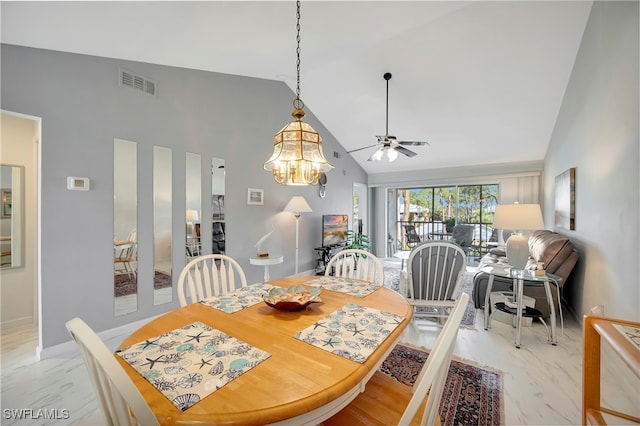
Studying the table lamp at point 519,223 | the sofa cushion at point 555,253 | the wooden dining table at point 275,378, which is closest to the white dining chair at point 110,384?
the wooden dining table at point 275,378

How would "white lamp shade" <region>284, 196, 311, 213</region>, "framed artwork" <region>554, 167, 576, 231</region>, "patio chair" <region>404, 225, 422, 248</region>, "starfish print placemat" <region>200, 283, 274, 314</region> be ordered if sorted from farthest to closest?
1. "patio chair" <region>404, 225, 422, 248</region>
2. "white lamp shade" <region>284, 196, 311, 213</region>
3. "framed artwork" <region>554, 167, 576, 231</region>
4. "starfish print placemat" <region>200, 283, 274, 314</region>

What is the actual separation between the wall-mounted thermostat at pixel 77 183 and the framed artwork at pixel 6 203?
103 centimetres

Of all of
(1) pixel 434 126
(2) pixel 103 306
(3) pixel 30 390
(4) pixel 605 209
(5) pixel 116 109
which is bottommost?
(3) pixel 30 390

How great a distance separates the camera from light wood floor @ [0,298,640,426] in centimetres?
166

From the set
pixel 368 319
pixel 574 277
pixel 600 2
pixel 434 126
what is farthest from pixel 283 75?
pixel 574 277

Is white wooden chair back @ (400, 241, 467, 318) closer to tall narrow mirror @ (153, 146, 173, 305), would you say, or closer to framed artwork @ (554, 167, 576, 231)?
framed artwork @ (554, 167, 576, 231)

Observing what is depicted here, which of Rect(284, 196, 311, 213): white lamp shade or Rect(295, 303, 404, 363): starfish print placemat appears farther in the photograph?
Rect(284, 196, 311, 213): white lamp shade

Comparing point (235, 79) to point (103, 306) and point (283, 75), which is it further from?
point (103, 306)

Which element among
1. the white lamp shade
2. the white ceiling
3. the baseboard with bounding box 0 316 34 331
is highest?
the white ceiling

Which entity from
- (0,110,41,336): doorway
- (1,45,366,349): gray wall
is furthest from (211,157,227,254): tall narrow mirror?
(0,110,41,336): doorway

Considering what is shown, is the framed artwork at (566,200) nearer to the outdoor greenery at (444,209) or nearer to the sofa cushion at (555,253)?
the sofa cushion at (555,253)

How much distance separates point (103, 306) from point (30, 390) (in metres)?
0.82

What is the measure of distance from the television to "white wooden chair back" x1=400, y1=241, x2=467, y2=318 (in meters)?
2.91

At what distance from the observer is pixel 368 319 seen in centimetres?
133
